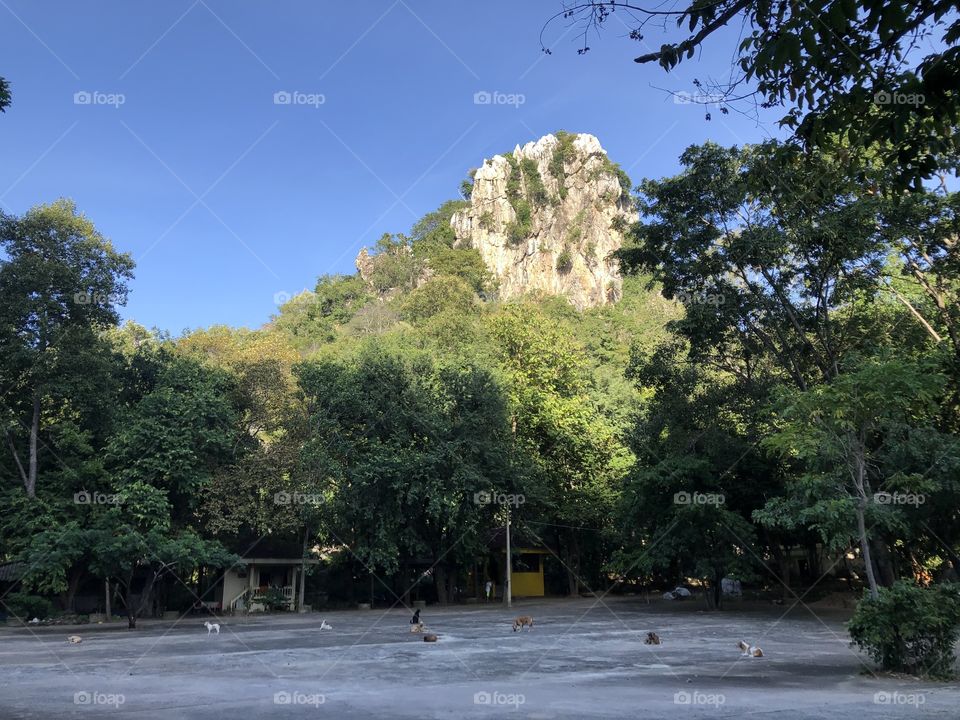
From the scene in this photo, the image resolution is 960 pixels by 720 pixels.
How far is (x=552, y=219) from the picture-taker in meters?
93.4

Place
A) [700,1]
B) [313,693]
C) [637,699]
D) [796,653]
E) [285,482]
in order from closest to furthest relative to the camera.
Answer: [700,1] < [637,699] < [313,693] < [796,653] < [285,482]

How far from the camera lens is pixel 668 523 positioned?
2588cm

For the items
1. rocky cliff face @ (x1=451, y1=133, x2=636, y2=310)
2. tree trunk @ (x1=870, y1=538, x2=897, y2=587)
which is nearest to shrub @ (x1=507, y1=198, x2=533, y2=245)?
rocky cliff face @ (x1=451, y1=133, x2=636, y2=310)

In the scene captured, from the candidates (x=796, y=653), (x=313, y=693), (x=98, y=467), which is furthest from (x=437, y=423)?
(x=313, y=693)

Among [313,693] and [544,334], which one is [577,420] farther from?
[313,693]

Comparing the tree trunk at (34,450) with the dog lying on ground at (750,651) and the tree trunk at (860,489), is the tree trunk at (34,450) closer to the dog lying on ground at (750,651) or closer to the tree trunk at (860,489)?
the dog lying on ground at (750,651)

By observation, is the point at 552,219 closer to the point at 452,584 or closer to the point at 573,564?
the point at 573,564

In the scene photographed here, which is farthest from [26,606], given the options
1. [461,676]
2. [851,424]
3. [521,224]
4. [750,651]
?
[521,224]

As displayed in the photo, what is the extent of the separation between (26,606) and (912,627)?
1008 inches

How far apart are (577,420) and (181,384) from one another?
56.4 ft

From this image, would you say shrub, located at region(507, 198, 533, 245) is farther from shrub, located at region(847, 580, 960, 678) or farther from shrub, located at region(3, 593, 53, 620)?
shrub, located at region(847, 580, 960, 678)

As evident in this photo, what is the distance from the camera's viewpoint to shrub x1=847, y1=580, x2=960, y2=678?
366 inches

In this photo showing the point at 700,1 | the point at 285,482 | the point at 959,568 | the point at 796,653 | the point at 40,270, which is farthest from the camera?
the point at 285,482

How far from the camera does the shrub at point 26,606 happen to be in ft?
79.3
